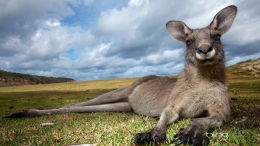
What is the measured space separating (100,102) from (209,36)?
4.49 meters

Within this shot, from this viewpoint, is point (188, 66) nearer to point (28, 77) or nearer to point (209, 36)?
point (209, 36)

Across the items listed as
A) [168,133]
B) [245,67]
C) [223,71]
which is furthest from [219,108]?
[245,67]

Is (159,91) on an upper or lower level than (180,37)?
lower

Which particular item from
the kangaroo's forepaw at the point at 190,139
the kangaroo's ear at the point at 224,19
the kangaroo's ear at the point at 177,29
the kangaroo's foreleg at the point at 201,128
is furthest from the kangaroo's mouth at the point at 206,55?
the kangaroo's forepaw at the point at 190,139

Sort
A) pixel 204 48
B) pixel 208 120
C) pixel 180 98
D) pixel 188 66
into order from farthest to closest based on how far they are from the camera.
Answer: pixel 188 66, pixel 180 98, pixel 204 48, pixel 208 120

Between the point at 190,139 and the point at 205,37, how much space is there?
2788 mm

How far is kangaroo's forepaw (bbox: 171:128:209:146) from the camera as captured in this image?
3.12m

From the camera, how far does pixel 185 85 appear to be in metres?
5.34

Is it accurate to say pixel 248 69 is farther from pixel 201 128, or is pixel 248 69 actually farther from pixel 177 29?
pixel 201 128

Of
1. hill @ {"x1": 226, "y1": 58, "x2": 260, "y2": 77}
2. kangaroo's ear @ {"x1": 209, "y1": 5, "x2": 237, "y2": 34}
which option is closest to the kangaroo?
kangaroo's ear @ {"x1": 209, "y1": 5, "x2": 237, "y2": 34}

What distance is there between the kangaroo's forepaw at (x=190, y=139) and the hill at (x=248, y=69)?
34.7m

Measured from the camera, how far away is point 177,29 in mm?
6270

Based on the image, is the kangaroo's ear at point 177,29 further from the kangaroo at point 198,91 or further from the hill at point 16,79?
the hill at point 16,79

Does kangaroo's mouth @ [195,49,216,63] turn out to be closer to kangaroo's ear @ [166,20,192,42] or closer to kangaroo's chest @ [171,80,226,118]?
kangaroo's chest @ [171,80,226,118]
